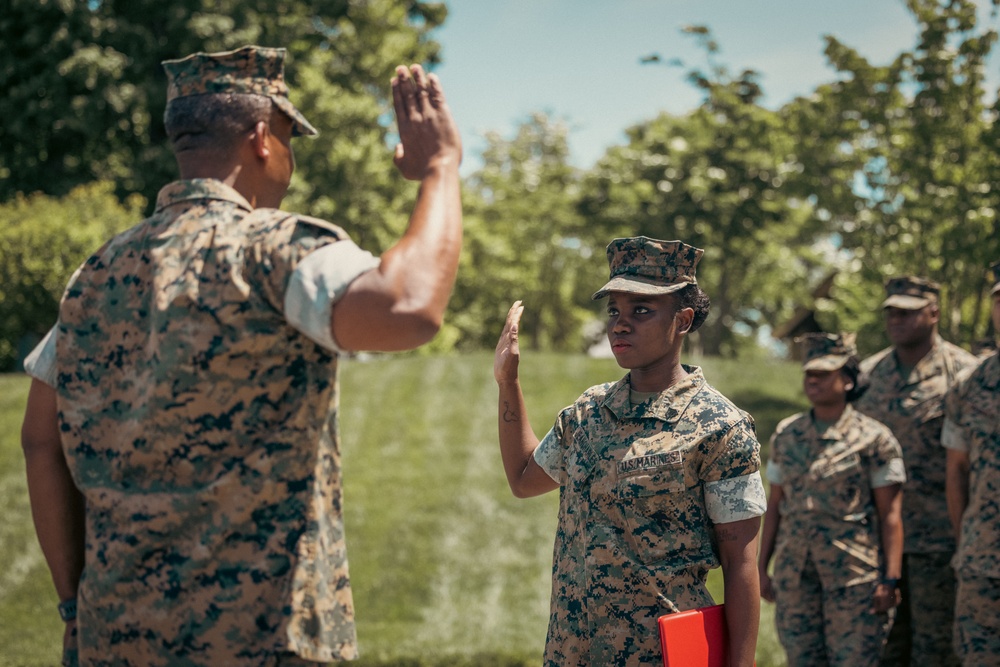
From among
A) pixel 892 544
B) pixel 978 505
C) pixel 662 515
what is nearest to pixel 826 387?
pixel 892 544

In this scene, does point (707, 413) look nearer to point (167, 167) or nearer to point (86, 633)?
point (86, 633)

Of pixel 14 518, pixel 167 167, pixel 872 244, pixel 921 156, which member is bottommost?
pixel 14 518

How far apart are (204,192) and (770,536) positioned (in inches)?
210

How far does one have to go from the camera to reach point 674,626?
3.23 meters

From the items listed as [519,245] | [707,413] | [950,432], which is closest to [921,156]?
[950,432]

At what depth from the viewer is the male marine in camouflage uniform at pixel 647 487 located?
345cm

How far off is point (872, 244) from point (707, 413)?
1122 cm

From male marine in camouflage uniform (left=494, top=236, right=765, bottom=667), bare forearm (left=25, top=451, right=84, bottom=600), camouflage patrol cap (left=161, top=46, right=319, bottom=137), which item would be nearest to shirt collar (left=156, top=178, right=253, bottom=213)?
camouflage patrol cap (left=161, top=46, right=319, bottom=137)

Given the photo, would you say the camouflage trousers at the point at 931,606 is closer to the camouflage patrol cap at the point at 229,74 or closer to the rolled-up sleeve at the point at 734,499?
the rolled-up sleeve at the point at 734,499

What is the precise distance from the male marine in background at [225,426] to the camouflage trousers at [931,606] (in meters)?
5.84

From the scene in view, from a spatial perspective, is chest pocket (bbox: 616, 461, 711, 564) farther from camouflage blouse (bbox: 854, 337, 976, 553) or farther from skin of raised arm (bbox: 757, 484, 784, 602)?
camouflage blouse (bbox: 854, 337, 976, 553)

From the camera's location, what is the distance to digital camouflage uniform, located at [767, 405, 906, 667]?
20.6 ft

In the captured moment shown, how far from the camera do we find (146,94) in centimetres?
2411

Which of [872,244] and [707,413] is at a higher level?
[872,244]
